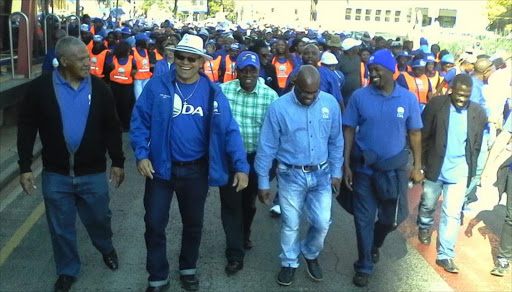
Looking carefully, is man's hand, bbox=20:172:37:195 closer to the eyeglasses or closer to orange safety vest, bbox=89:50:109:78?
the eyeglasses

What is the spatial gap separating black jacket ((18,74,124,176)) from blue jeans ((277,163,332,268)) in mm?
1383

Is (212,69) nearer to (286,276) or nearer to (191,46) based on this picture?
(286,276)

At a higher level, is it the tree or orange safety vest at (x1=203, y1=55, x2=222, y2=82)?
the tree

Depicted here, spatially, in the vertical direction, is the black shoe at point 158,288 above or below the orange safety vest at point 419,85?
below

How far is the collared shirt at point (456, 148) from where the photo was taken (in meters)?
5.47

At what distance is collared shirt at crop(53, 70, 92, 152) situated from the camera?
4.37 m

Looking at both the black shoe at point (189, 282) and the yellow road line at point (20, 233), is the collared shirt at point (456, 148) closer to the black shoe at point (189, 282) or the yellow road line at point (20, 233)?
the black shoe at point (189, 282)

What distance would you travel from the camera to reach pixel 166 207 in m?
4.49

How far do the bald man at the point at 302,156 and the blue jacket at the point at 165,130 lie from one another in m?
0.40

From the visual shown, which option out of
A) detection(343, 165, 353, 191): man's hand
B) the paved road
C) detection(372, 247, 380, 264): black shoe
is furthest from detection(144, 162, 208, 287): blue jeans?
detection(372, 247, 380, 264): black shoe

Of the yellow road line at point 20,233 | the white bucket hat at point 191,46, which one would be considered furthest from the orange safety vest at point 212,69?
the white bucket hat at point 191,46

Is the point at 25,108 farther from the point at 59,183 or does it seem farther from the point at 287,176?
the point at 287,176

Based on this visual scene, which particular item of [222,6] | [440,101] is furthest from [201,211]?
[222,6]

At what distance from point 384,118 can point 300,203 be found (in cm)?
96
